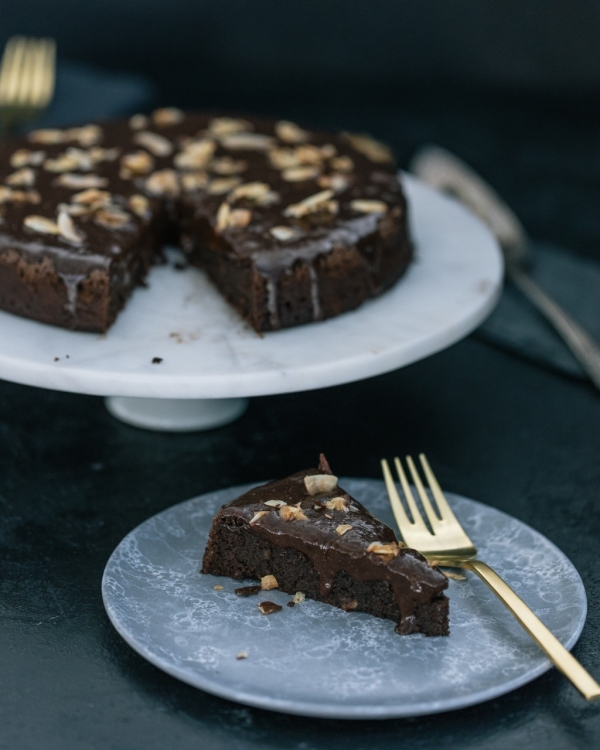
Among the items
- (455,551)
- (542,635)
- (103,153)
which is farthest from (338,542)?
(103,153)

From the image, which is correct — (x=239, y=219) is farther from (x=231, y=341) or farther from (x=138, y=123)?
(x=138, y=123)

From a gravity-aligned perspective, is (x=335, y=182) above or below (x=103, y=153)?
above

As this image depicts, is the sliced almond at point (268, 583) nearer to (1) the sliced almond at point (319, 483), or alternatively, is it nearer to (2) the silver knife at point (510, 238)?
(1) the sliced almond at point (319, 483)

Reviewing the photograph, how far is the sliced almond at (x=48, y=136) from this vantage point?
3.61 metres

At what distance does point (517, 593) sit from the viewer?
2172 millimetres

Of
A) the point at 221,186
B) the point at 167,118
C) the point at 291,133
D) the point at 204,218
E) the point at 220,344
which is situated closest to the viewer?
the point at 220,344

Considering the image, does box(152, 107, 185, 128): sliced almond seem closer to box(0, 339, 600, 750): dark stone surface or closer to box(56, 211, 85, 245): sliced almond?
box(56, 211, 85, 245): sliced almond

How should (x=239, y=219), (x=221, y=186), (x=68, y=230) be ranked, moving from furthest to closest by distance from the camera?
1. (x=221, y=186)
2. (x=239, y=219)
3. (x=68, y=230)

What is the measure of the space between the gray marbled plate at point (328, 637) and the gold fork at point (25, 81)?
256 centimetres

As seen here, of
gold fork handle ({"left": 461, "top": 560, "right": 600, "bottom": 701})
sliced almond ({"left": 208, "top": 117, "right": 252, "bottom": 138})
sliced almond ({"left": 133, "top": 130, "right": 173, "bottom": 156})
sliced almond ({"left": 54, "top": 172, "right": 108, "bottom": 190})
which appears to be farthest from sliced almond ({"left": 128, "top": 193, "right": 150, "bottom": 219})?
gold fork handle ({"left": 461, "top": 560, "right": 600, "bottom": 701})

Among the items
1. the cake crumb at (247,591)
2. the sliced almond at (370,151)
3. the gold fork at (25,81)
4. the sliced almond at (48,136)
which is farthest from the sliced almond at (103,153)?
the cake crumb at (247,591)

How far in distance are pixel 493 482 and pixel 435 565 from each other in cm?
65

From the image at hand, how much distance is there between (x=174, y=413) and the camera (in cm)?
298

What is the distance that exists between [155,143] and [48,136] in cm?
37
